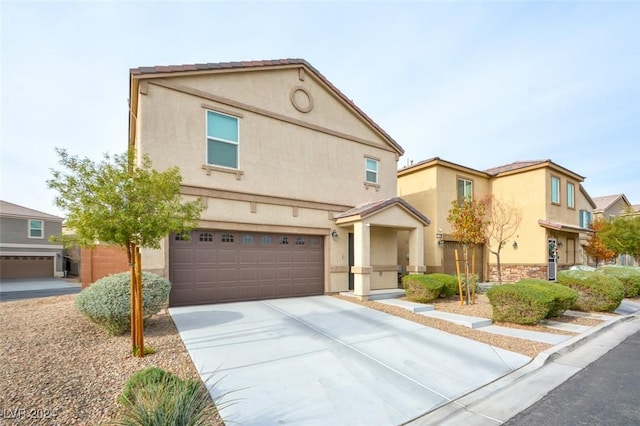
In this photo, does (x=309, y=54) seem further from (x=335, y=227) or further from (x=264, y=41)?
(x=335, y=227)

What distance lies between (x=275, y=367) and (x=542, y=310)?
23.4 feet

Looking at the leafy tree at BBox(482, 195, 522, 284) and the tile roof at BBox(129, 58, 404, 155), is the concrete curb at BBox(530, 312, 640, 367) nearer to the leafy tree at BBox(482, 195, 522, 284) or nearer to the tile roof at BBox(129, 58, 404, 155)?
the leafy tree at BBox(482, 195, 522, 284)

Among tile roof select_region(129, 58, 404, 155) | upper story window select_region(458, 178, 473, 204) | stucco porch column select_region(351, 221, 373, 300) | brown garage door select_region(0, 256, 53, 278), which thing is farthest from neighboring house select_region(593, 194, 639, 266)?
brown garage door select_region(0, 256, 53, 278)

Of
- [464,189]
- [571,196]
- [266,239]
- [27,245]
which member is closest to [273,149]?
[266,239]

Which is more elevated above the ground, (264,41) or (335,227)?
(264,41)

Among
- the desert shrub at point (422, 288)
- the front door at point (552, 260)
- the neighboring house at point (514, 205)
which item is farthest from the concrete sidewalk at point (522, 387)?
the front door at point (552, 260)

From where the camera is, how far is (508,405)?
4285mm

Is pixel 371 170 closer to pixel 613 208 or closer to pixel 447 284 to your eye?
pixel 447 284

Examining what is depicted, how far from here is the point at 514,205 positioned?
18422 mm

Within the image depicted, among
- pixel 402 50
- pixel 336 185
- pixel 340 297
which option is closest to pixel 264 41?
pixel 402 50

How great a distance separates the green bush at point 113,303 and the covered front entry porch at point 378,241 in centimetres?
676

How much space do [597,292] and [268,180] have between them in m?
11.8

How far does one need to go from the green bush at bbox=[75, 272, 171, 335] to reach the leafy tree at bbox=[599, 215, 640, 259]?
23.1 meters

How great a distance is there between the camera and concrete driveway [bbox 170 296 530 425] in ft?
13.1
